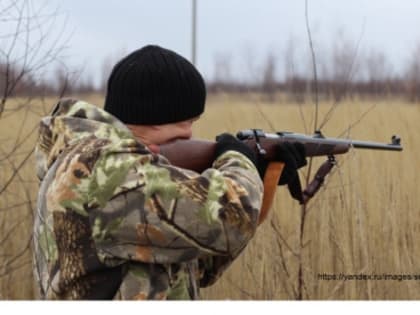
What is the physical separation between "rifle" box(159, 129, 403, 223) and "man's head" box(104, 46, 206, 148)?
0.04 metres

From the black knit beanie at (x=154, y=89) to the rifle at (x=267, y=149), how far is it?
66mm

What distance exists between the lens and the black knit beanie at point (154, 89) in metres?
1.45

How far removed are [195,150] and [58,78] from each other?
155 cm

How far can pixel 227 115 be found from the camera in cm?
356

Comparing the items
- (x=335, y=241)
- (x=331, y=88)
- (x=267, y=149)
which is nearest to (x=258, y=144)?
(x=267, y=149)

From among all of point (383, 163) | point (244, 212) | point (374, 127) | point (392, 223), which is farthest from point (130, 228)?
point (374, 127)

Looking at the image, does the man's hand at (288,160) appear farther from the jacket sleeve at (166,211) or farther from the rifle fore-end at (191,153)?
the jacket sleeve at (166,211)

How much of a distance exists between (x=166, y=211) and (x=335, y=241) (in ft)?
5.61

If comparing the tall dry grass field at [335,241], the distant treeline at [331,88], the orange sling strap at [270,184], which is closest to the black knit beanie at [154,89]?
the orange sling strap at [270,184]

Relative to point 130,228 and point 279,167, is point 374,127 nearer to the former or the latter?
point 279,167

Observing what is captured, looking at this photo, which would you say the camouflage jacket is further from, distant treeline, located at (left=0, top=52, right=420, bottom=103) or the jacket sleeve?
distant treeline, located at (left=0, top=52, right=420, bottom=103)

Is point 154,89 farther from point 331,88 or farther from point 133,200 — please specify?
point 331,88

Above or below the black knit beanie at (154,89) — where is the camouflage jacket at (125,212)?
below

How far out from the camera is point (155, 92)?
1.45 metres
